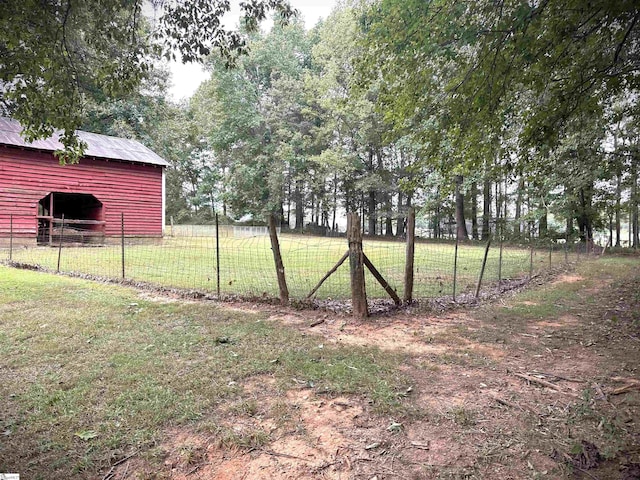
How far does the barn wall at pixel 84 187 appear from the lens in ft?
53.3

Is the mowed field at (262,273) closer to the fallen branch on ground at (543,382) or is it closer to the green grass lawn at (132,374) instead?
the green grass lawn at (132,374)

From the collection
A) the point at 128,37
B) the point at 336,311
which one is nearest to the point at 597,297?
the point at 336,311

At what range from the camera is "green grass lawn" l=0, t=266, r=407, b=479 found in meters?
2.49

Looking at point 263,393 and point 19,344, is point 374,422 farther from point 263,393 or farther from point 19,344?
point 19,344

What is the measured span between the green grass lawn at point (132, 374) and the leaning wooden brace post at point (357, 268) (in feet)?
3.89

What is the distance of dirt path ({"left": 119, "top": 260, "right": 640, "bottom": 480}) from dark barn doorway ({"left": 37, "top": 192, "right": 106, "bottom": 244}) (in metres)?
16.2

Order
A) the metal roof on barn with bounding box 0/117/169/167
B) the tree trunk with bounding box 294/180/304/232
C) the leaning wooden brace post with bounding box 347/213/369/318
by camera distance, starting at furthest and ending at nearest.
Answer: the tree trunk with bounding box 294/180/304/232, the metal roof on barn with bounding box 0/117/169/167, the leaning wooden brace post with bounding box 347/213/369/318

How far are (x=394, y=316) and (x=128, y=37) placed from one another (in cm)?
543

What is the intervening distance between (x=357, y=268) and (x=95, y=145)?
62.3 ft

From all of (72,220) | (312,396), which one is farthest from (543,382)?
(72,220)

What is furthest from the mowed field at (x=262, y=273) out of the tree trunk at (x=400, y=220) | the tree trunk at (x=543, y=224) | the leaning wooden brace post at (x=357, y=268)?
the tree trunk at (x=400, y=220)

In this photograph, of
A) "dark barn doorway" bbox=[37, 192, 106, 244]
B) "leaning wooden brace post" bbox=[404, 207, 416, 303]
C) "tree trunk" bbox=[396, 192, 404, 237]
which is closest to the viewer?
"leaning wooden brace post" bbox=[404, 207, 416, 303]

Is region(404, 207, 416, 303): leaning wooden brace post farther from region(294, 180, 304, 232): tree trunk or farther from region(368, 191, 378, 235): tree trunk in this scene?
region(294, 180, 304, 232): tree trunk

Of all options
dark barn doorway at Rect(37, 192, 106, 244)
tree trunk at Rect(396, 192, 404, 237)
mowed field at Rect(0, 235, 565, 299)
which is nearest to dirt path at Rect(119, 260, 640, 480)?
mowed field at Rect(0, 235, 565, 299)
